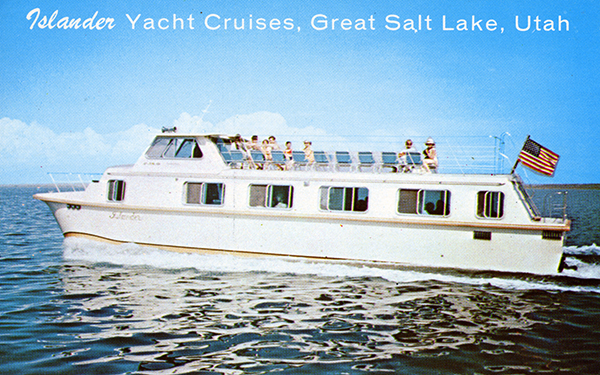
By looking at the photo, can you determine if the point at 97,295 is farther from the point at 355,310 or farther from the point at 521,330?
the point at 521,330

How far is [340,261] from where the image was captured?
1220 centimetres

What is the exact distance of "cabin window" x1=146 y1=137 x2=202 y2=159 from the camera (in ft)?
45.2

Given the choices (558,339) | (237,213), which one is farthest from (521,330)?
(237,213)

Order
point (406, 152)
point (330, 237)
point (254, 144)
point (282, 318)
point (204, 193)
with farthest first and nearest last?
1. point (254, 144)
2. point (204, 193)
3. point (406, 152)
4. point (330, 237)
5. point (282, 318)

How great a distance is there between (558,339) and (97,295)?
955cm

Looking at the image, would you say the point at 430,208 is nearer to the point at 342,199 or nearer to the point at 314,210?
the point at 342,199

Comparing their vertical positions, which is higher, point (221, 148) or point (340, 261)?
point (221, 148)

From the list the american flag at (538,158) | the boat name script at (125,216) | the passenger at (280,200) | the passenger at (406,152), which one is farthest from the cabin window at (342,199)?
the boat name script at (125,216)

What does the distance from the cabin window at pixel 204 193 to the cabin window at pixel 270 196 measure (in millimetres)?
1058

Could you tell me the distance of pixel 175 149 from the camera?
1398 cm

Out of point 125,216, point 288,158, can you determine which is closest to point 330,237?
point 288,158

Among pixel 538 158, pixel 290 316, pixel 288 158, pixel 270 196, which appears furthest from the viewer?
pixel 288 158

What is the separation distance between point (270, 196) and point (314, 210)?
1415 mm

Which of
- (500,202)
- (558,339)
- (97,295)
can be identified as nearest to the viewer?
(558,339)
